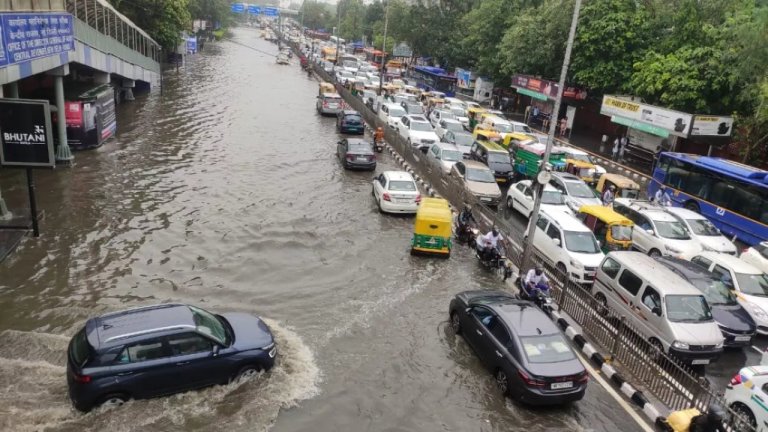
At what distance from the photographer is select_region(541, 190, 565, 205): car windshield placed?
2041 cm

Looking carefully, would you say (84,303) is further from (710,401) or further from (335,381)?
(710,401)

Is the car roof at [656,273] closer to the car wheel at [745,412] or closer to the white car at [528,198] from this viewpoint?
the car wheel at [745,412]

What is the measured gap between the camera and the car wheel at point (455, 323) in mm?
12562

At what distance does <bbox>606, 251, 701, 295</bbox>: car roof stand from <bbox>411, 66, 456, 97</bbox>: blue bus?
49.6 metres

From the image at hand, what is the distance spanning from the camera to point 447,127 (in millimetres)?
34000

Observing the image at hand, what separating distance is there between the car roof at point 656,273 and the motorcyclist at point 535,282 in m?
1.98

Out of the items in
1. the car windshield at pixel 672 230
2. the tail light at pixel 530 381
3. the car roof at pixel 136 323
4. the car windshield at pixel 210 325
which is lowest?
the tail light at pixel 530 381

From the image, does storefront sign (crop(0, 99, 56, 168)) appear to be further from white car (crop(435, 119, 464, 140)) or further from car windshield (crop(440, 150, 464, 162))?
white car (crop(435, 119, 464, 140))

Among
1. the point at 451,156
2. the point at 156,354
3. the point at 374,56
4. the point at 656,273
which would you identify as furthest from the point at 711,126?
the point at 374,56

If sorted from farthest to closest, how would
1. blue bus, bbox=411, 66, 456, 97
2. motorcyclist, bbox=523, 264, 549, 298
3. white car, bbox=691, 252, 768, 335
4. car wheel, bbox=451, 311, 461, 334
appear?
1. blue bus, bbox=411, 66, 456, 97
2. white car, bbox=691, 252, 768, 335
3. motorcyclist, bbox=523, 264, 549, 298
4. car wheel, bbox=451, 311, 461, 334

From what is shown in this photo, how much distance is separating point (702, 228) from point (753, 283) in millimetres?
4179

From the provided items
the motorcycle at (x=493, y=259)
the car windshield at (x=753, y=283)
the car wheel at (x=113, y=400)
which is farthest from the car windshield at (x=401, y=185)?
the car wheel at (x=113, y=400)

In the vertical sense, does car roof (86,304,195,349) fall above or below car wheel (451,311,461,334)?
above

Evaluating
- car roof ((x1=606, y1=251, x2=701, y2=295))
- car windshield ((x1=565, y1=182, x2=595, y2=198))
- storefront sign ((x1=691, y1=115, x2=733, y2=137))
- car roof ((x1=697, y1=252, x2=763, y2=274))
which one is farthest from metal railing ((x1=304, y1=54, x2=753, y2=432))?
storefront sign ((x1=691, y1=115, x2=733, y2=137))
